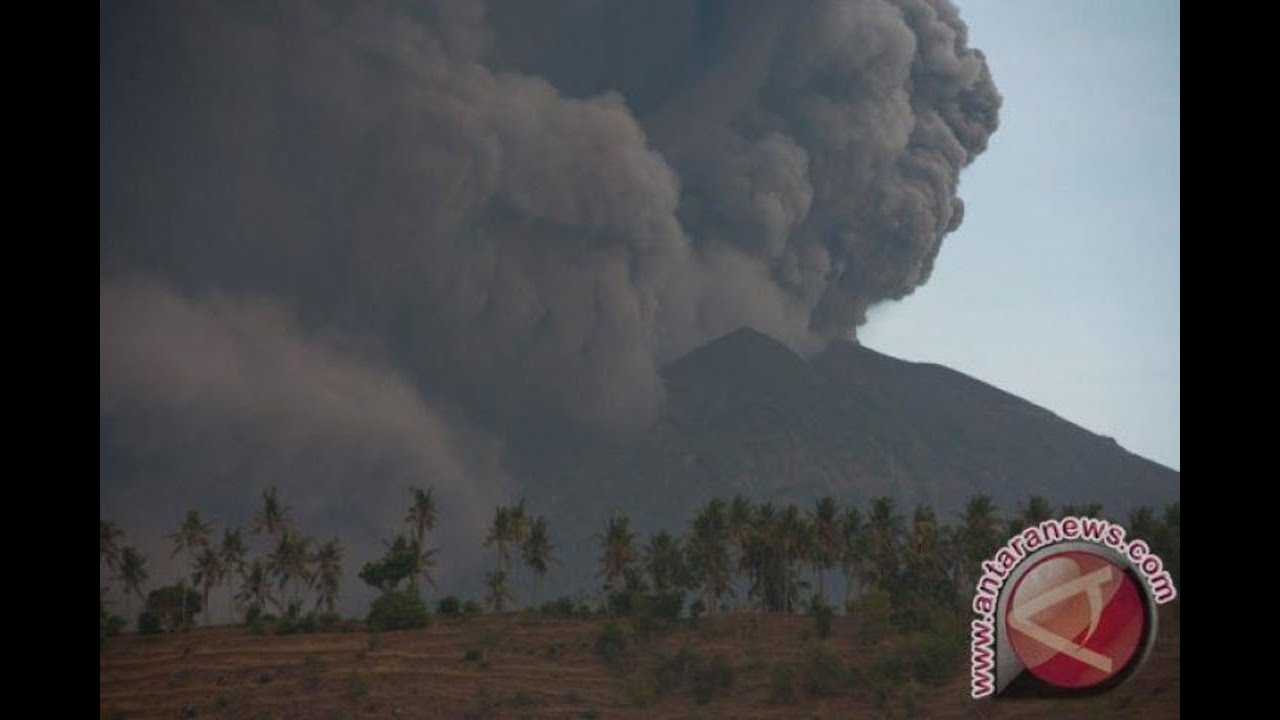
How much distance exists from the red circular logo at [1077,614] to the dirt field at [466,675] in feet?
92.1

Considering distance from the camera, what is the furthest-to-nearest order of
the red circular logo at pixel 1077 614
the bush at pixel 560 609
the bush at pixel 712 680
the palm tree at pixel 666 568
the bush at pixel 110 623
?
the palm tree at pixel 666 568 < the bush at pixel 560 609 < the bush at pixel 110 623 < the bush at pixel 712 680 < the red circular logo at pixel 1077 614

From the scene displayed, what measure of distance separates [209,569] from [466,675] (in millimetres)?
37792

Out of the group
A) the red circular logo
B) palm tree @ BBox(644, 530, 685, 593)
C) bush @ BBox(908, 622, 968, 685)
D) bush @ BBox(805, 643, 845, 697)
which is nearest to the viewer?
the red circular logo

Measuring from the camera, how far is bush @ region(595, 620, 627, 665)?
313 ft

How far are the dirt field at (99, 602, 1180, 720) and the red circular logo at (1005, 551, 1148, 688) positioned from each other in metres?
28.1

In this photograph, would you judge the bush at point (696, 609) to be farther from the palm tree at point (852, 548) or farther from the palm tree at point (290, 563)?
the palm tree at point (290, 563)

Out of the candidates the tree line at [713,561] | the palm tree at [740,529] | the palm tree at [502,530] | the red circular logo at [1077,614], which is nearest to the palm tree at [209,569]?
the tree line at [713,561]

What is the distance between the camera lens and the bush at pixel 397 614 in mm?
99875

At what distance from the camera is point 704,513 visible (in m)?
117

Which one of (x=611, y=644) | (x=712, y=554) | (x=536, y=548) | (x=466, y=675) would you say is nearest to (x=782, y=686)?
(x=611, y=644)

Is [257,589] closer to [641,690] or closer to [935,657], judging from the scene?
[641,690]

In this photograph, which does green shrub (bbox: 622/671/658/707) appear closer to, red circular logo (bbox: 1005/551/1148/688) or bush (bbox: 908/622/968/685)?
bush (bbox: 908/622/968/685)

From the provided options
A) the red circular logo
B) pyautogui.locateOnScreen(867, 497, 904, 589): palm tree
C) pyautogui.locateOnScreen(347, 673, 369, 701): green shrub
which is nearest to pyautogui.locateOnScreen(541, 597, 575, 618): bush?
pyautogui.locateOnScreen(347, 673, 369, 701): green shrub
